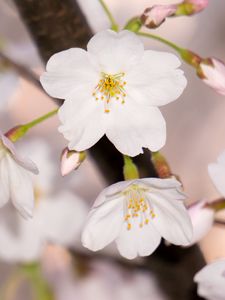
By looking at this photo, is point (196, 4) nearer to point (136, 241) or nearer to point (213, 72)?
point (213, 72)

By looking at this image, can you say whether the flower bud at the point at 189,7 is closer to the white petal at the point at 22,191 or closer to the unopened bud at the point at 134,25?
the unopened bud at the point at 134,25

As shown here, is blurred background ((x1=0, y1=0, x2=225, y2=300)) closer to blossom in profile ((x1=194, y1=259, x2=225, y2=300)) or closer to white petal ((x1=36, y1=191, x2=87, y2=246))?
white petal ((x1=36, y1=191, x2=87, y2=246))

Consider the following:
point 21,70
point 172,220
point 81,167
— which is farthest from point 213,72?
point 81,167

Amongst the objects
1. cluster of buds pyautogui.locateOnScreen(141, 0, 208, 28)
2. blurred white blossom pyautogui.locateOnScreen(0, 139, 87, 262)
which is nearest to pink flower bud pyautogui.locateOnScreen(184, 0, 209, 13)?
cluster of buds pyautogui.locateOnScreen(141, 0, 208, 28)

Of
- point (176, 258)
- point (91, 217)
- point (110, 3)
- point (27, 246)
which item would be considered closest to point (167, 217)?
point (91, 217)

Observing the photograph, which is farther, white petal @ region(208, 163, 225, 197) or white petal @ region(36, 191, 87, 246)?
white petal @ region(36, 191, 87, 246)

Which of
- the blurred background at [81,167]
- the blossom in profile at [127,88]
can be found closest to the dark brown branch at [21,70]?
the blurred background at [81,167]
